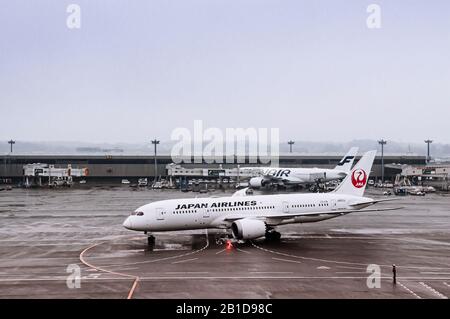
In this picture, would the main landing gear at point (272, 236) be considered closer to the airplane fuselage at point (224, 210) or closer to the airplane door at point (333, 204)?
the airplane fuselage at point (224, 210)

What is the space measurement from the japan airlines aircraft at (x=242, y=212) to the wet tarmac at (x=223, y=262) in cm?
171

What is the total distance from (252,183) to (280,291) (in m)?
94.0

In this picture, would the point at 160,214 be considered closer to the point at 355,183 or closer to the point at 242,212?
the point at 242,212

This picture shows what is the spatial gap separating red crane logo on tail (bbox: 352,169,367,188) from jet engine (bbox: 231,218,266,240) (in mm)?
13885

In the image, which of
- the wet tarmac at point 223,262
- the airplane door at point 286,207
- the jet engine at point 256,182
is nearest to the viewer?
the wet tarmac at point 223,262

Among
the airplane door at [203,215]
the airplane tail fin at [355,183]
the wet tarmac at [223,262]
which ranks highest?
the airplane tail fin at [355,183]

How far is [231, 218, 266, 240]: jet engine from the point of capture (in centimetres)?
3978

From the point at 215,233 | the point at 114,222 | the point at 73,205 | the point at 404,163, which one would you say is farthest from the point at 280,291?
the point at 404,163

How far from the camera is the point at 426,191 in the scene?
112 meters

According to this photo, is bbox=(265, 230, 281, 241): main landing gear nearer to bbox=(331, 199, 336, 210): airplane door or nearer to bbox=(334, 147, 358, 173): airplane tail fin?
bbox=(331, 199, 336, 210): airplane door

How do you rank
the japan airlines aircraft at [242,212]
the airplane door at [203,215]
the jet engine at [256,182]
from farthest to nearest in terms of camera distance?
the jet engine at [256,182] → the airplane door at [203,215] → the japan airlines aircraft at [242,212]

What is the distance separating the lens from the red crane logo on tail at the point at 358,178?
49594 mm

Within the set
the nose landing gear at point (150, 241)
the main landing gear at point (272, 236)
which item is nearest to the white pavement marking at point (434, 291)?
the main landing gear at point (272, 236)
